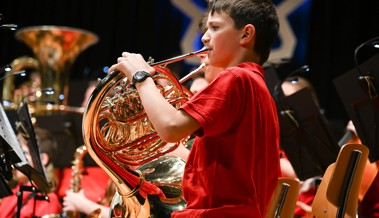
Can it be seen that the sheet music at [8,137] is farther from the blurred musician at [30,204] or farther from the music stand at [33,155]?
the blurred musician at [30,204]

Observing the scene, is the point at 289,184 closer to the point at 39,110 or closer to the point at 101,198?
the point at 101,198

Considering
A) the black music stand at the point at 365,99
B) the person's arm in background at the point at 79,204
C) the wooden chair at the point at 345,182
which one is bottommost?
the person's arm in background at the point at 79,204

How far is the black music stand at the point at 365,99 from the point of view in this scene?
2859mm

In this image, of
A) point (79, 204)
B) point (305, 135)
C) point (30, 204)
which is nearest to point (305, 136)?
point (305, 135)

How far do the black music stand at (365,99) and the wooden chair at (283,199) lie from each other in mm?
435

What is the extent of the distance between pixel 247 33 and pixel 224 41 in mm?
80

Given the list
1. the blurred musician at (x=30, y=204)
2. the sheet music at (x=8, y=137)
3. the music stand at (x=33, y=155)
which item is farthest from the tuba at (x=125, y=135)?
the blurred musician at (x=30, y=204)

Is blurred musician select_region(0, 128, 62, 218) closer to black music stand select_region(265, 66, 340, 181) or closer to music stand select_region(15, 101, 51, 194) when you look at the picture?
music stand select_region(15, 101, 51, 194)

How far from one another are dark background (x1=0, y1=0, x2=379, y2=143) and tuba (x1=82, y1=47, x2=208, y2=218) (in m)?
2.98

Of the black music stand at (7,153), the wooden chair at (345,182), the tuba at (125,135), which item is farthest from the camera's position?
the black music stand at (7,153)

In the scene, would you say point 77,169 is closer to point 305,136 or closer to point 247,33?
point 305,136

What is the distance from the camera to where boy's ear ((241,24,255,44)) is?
209 centimetres

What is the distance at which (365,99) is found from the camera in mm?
2967

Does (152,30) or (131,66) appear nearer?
(131,66)
